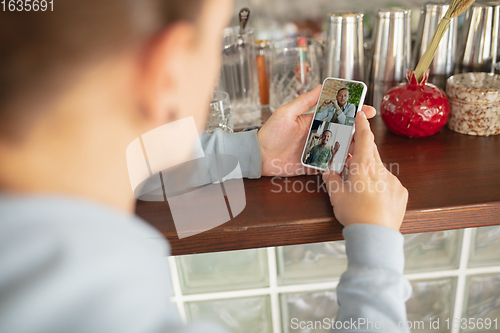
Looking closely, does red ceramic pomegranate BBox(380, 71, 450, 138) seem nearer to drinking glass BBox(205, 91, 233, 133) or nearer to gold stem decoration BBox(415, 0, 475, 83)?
gold stem decoration BBox(415, 0, 475, 83)

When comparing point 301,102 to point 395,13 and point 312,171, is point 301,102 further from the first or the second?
point 395,13

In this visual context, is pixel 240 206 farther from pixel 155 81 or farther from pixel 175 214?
pixel 155 81

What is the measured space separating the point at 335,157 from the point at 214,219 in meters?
0.21

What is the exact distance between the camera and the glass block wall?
0.77 metres

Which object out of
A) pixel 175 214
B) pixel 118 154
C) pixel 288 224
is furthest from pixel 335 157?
pixel 118 154

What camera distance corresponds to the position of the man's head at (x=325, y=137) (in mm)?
564

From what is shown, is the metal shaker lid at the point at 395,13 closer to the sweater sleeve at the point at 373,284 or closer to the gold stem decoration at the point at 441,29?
the gold stem decoration at the point at 441,29

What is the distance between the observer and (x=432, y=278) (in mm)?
802

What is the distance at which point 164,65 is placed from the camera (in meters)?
0.16

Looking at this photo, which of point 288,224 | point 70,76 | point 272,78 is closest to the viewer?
point 70,76

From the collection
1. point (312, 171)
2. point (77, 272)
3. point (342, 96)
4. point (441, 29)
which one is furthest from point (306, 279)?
point (77, 272)

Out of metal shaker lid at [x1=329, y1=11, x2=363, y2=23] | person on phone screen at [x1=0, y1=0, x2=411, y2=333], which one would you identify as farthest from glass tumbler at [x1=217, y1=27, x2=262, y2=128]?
person on phone screen at [x1=0, y1=0, x2=411, y2=333]

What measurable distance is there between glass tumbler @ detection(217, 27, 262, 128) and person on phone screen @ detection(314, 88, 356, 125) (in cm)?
22

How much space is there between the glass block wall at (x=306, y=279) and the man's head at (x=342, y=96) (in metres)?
0.34
